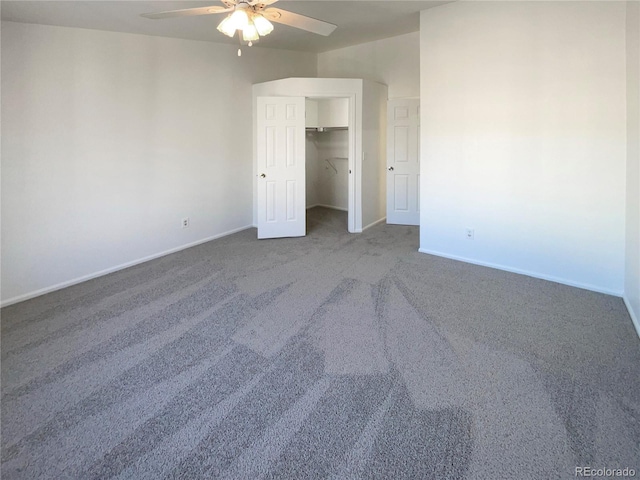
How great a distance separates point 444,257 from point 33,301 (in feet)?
14.3

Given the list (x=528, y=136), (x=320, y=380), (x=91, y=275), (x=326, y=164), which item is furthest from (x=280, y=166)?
(x=320, y=380)

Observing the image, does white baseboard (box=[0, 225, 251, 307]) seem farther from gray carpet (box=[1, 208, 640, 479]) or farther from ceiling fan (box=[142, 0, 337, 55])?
ceiling fan (box=[142, 0, 337, 55])

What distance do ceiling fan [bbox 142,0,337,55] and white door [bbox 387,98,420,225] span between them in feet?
12.0

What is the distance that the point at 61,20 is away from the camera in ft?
11.0

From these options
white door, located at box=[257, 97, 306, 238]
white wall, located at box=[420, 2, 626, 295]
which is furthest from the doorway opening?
white wall, located at box=[420, 2, 626, 295]

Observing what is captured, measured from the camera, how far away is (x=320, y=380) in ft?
6.84

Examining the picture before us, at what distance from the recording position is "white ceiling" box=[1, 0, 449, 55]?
315 cm

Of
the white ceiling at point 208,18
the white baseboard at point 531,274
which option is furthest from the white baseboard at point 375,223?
the white ceiling at point 208,18

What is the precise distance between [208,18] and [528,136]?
11.9 feet

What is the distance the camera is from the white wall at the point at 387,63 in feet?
18.5

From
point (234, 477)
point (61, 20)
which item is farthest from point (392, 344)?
point (61, 20)

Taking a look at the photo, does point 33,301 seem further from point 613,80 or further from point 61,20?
point 613,80

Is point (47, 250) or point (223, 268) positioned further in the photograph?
point (223, 268)

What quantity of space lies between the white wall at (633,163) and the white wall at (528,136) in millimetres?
113
